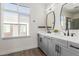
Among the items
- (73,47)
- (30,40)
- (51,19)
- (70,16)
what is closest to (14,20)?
(30,40)

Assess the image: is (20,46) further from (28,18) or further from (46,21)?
(46,21)

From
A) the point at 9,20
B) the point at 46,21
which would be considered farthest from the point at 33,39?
the point at 9,20

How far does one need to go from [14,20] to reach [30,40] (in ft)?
3.83

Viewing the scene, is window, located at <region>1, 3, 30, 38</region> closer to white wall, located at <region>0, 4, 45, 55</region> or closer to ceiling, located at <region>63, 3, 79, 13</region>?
white wall, located at <region>0, 4, 45, 55</region>

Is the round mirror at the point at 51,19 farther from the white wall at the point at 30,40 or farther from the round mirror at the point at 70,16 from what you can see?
the round mirror at the point at 70,16

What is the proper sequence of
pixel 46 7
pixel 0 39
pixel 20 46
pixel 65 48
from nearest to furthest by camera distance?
pixel 65 48 → pixel 0 39 → pixel 20 46 → pixel 46 7

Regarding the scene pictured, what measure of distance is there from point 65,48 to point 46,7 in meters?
3.18

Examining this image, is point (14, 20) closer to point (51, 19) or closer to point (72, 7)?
point (51, 19)

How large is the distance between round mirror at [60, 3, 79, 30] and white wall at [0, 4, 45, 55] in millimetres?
1617

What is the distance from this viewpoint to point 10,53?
3502mm

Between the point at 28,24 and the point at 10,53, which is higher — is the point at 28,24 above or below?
above

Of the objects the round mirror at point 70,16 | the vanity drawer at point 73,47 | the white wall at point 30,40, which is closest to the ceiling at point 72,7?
the round mirror at point 70,16

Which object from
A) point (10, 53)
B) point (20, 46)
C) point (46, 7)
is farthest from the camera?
point (46, 7)

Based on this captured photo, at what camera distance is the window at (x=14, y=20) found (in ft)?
11.4
